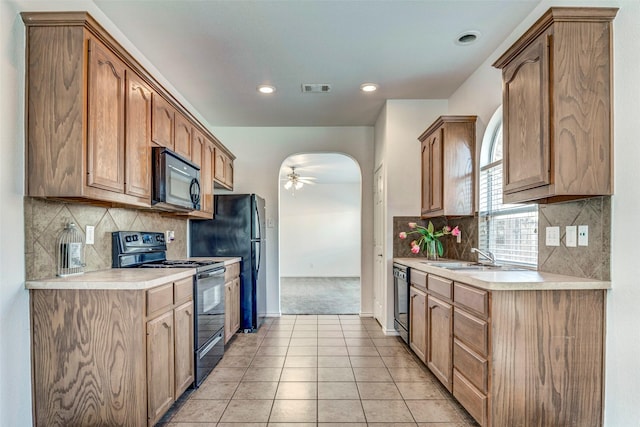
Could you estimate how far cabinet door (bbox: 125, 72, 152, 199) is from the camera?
2365 mm

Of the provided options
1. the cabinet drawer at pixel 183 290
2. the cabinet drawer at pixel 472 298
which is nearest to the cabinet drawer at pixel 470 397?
the cabinet drawer at pixel 472 298

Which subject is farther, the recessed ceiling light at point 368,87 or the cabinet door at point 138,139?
the recessed ceiling light at point 368,87

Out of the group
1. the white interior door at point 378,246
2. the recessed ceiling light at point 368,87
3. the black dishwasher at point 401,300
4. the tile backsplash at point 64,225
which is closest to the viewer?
the tile backsplash at point 64,225

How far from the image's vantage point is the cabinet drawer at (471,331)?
6.65 feet

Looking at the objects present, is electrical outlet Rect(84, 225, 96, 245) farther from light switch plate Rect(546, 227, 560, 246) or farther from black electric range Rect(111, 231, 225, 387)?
light switch plate Rect(546, 227, 560, 246)

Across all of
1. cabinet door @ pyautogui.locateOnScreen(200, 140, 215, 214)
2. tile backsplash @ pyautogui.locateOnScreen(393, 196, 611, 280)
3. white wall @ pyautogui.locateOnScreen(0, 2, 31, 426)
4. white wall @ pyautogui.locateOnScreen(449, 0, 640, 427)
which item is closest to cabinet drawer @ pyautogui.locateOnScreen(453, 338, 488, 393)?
white wall @ pyautogui.locateOnScreen(449, 0, 640, 427)

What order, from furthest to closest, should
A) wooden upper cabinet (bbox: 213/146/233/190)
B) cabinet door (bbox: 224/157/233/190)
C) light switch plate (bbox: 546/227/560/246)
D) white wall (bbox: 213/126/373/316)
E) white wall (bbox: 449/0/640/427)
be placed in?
white wall (bbox: 213/126/373/316)
cabinet door (bbox: 224/157/233/190)
wooden upper cabinet (bbox: 213/146/233/190)
light switch plate (bbox: 546/227/560/246)
white wall (bbox: 449/0/640/427)

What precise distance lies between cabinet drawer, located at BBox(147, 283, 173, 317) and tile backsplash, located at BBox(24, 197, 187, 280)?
0.57 m

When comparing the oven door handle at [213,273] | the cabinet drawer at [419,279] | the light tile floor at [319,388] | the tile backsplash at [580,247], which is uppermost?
the tile backsplash at [580,247]

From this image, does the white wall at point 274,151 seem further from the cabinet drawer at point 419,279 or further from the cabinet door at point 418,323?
the cabinet door at point 418,323

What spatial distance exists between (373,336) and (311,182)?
5.64 m

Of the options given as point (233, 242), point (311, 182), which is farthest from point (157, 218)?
point (311, 182)

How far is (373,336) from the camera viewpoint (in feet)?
13.3

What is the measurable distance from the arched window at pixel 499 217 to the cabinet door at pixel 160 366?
247cm
